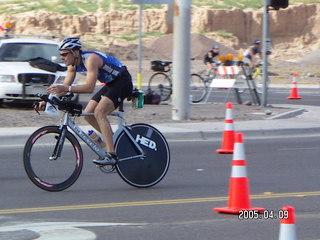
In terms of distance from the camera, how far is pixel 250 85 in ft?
73.7

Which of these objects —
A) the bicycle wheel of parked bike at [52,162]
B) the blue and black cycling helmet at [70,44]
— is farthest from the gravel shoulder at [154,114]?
the blue and black cycling helmet at [70,44]

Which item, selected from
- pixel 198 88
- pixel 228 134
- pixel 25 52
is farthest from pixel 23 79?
pixel 228 134

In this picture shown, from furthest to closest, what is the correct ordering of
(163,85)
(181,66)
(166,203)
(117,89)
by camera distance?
(163,85) < (181,66) < (117,89) < (166,203)

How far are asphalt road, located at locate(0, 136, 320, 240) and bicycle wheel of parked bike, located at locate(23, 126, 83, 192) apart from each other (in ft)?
0.48

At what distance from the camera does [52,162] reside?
951 cm

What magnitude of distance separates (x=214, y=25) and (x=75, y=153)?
72.9 m

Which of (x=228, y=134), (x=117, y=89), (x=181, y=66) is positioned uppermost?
(x=181, y=66)

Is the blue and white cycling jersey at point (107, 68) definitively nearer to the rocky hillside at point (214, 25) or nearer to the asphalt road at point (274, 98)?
the asphalt road at point (274, 98)

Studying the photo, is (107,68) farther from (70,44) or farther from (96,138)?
(96,138)

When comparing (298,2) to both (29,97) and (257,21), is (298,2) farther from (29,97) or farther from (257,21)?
(29,97)

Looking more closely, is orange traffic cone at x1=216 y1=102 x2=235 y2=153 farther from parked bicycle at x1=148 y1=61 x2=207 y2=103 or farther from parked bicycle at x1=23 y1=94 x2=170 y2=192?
parked bicycle at x1=148 y1=61 x2=207 y2=103

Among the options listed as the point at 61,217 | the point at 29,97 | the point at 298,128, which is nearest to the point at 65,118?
the point at 61,217

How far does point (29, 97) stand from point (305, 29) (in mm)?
65872

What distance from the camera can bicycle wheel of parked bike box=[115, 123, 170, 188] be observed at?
982 centimetres
